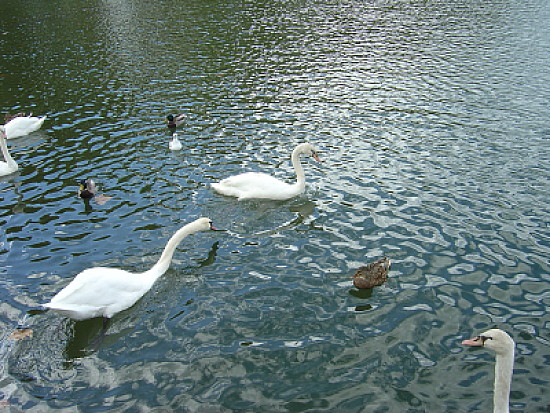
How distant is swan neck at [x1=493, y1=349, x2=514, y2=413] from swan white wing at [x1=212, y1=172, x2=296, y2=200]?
7.47m

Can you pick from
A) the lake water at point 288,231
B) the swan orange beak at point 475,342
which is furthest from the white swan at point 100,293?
the swan orange beak at point 475,342

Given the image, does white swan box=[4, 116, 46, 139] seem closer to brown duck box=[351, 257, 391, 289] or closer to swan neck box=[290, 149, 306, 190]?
swan neck box=[290, 149, 306, 190]

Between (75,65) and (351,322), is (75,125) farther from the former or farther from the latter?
(351,322)

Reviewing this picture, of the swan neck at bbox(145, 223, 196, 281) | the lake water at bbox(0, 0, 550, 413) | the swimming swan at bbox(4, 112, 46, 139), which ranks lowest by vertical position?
the lake water at bbox(0, 0, 550, 413)

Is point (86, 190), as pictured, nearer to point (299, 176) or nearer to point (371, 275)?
point (299, 176)

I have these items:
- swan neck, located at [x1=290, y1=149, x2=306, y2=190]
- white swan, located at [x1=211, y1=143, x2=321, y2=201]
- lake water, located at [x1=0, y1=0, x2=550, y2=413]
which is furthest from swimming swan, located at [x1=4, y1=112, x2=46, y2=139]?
swan neck, located at [x1=290, y1=149, x2=306, y2=190]

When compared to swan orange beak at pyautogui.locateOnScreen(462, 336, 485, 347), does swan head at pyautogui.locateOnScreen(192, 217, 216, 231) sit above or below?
below

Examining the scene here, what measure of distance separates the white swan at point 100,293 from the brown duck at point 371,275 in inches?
145

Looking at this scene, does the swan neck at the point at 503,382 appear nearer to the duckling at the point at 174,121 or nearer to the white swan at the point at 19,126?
the duckling at the point at 174,121

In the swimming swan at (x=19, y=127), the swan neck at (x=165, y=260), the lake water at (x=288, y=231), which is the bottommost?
the lake water at (x=288, y=231)

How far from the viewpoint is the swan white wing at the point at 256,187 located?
42.0 feet

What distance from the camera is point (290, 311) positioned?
8852mm

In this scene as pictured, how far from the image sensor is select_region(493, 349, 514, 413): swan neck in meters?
6.17

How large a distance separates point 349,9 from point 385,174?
1118 inches
